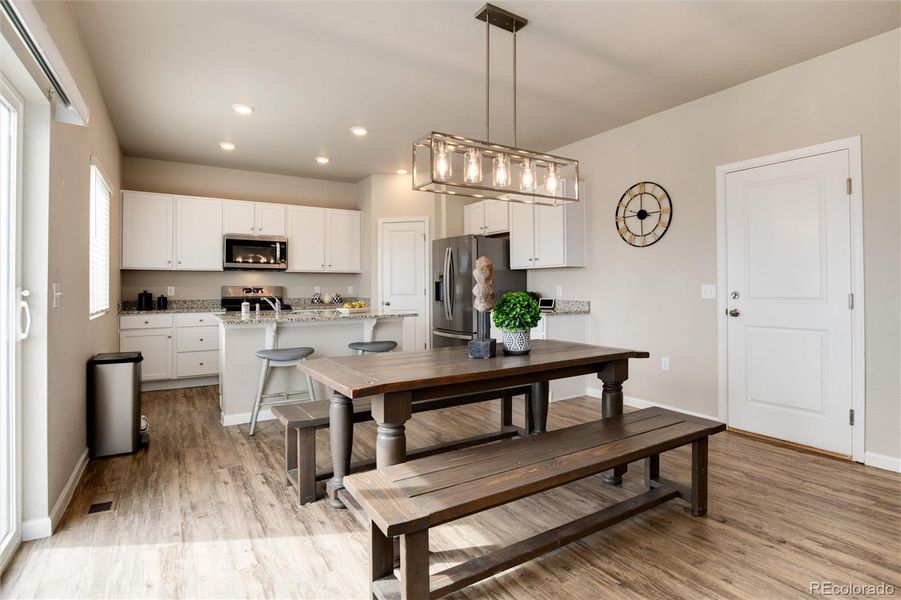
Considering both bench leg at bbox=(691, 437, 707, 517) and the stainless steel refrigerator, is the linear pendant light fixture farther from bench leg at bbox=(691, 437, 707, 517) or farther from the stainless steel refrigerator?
the stainless steel refrigerator

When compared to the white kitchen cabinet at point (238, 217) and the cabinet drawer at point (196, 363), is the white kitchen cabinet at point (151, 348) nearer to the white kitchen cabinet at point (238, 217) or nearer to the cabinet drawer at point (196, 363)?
the cabinet drawer at point (196, 363)

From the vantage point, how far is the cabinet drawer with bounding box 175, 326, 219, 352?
5.24 m

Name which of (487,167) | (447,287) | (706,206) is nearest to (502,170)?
(487,167)

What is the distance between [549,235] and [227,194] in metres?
4.01

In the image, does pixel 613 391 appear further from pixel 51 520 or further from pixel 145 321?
pixel 145 321

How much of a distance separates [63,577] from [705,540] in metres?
2.59

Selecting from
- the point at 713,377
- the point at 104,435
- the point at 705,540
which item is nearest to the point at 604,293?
the point at 713,377

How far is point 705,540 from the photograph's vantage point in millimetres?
2059

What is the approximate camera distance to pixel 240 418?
12.7 feet

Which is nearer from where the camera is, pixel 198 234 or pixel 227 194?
pixel 198 234

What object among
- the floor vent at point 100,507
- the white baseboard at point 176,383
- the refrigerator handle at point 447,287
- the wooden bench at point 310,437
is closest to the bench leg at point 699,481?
the wooden bench at point 310,437

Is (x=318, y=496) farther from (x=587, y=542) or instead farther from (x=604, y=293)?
(x=604, y=293)

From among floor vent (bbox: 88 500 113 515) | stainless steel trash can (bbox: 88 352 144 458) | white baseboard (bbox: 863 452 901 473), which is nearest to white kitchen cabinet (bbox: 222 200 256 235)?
stainless steel trash can (bbox: 88 352 144 458)

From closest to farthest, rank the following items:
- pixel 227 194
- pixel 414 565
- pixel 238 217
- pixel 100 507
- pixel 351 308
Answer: pixel 414 565 → pixel 100 507 → pixel 351 308 → pixel 238 217 → pixel 227 194
